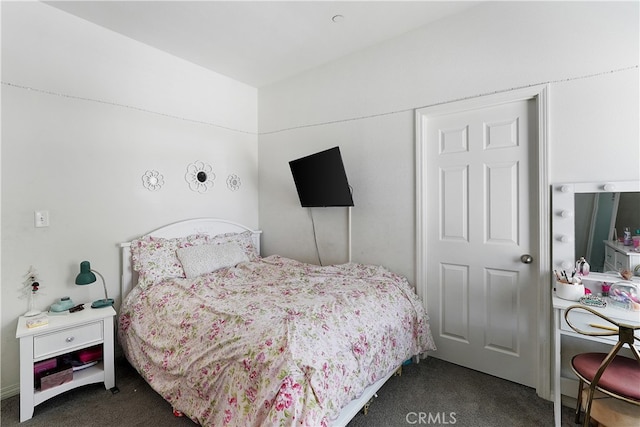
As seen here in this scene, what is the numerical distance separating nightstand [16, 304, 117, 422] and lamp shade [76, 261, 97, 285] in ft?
0.68

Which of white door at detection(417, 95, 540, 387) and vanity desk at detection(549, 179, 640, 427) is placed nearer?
vanity desk at detection(549, 179, 640, 427)

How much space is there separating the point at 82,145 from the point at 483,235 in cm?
323

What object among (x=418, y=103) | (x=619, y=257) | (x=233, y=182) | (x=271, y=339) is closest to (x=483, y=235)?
(x=619, y=257)

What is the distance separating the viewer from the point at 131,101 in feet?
8.80

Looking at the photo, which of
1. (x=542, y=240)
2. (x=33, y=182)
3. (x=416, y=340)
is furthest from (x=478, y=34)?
(x=33, y=182)

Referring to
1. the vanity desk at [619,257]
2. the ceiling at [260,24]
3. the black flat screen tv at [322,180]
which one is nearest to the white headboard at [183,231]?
the black flat screen tv at [322,180]

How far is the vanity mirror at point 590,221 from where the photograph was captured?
179 centimetres

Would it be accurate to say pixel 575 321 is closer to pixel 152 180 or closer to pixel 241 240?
pixel 241 240

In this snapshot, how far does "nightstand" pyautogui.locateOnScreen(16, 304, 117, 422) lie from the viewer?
6.00 ft

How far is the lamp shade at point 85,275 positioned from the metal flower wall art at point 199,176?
1.15 metres

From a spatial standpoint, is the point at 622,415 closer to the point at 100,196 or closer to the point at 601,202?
the point at 601,202

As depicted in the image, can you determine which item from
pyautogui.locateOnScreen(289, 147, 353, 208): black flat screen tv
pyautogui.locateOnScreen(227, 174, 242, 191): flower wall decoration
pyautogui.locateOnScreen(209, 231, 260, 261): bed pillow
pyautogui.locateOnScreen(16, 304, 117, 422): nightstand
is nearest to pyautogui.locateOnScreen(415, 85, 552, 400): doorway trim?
pyautogui.locateOnScreen(289, 147, 353, 208): black flat screen tv

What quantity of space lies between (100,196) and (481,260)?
3110 mm

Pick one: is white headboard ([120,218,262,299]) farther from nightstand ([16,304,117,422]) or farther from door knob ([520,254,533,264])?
door knob ([520,254,533,264])
